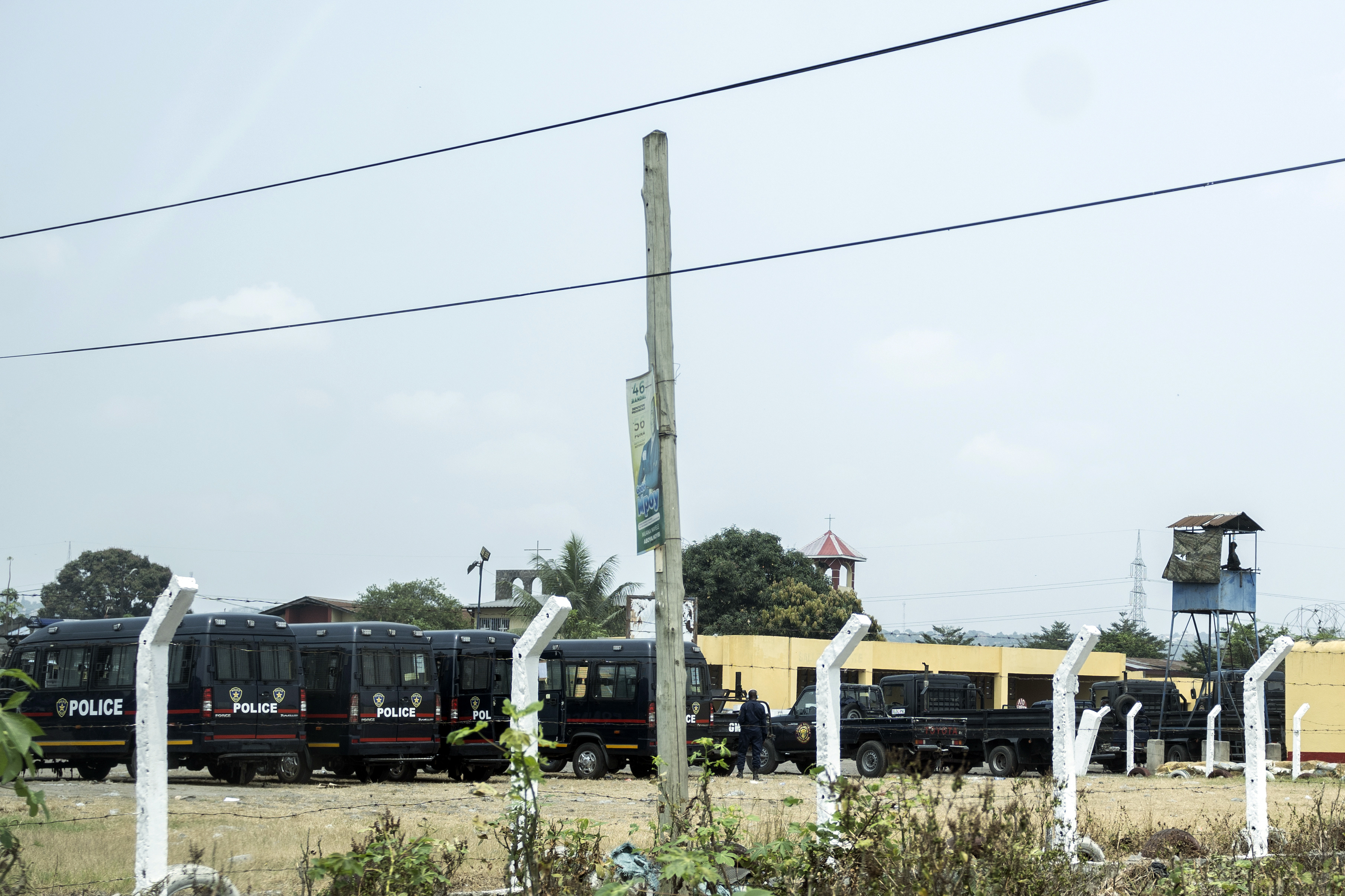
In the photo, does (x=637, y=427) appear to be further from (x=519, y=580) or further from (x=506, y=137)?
(x=519, y=580)

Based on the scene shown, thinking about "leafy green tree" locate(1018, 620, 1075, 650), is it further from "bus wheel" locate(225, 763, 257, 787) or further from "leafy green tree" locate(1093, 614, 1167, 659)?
"bus wheel" locate(225, 763, 257, 787)

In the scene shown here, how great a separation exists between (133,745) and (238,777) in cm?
164

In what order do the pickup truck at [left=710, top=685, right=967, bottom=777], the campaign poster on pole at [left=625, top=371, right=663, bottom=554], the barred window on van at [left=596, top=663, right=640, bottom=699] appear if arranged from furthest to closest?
the pickup truck at [left=710, top=685, right=967, bottom=777] < the barred window on van at [left=596, top=663, right=640, bottom=699] < the campaign poster on pole at [left=625, top=371, right=663, bottom=554]

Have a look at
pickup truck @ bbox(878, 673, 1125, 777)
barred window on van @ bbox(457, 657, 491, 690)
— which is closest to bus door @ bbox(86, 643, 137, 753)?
barred window on van @ bbox(457, 657, 491, 690)

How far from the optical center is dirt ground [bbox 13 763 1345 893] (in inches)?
376

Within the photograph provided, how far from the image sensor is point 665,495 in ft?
29.9

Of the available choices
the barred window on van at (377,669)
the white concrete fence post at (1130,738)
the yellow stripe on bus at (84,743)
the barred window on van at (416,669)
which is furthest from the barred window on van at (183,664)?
the white concrete fence post at (1130,738)

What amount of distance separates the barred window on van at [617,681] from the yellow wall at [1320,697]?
17957 millimetres

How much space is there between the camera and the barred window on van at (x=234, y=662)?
64.2ft

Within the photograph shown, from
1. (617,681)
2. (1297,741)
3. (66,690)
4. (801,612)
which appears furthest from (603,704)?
(801,612)

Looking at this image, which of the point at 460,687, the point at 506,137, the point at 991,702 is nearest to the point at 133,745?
the point at 460,687

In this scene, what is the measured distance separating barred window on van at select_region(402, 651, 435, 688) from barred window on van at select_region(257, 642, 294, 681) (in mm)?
→ 2200

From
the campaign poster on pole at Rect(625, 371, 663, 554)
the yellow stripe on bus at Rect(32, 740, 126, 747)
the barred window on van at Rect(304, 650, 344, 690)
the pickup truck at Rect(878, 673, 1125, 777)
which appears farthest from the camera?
the pickup truck at Rect(878, 673, 1125, 777)

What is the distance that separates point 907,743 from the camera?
2592cm
